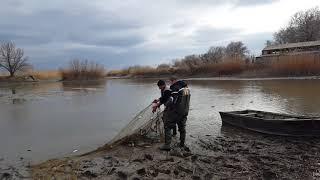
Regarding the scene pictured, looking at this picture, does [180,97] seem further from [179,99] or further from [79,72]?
[79,72]

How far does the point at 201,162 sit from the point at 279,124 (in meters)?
3.92

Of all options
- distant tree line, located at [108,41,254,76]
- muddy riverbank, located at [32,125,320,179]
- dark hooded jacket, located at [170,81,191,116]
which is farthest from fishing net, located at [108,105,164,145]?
distant tree line, located at [108,41,254,76]

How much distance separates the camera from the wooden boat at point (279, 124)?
Answer: 11.2m

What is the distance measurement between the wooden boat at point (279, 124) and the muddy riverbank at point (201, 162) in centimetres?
27

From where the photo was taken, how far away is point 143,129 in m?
11.3

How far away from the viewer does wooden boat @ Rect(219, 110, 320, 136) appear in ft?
36.7

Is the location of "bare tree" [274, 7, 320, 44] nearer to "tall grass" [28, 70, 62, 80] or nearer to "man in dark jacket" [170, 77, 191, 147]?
"tall grass" [28, 70, 62, 80]

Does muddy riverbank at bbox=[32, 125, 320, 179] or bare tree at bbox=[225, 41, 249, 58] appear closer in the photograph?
muddy riverbank at bbox=[32, 125, 320, 179]

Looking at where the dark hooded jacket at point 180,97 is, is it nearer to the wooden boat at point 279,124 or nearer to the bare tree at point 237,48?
the wooden boat at point 279,124

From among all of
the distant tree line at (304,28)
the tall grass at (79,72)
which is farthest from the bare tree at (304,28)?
the tall grass at (79,72)

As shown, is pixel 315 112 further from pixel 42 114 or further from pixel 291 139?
pixel 42 114

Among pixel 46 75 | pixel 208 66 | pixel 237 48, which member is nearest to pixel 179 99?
pixel 208 66

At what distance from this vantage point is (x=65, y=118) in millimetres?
18984

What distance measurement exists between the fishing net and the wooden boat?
303cm
